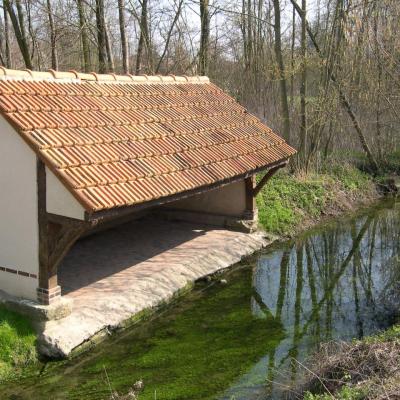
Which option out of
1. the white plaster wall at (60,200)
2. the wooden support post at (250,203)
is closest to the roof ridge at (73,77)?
the white plaster wall at (60,200)

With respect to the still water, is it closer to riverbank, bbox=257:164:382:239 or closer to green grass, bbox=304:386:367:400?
green grass, bbox=304:386:367:400

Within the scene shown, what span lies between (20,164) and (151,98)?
15.2 feet

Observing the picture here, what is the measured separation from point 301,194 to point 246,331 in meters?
8.33

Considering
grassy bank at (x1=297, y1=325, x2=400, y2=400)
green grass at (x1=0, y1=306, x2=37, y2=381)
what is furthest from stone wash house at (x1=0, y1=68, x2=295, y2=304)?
grassy bank at (x1=297, y1=325, x2=400, y2=400)

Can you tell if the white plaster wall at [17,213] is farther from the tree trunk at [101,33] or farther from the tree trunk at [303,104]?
the tree trunk at [303,104]

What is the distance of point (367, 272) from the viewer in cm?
1190

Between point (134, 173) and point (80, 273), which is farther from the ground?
point (134, 173)

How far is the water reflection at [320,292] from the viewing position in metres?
7.87

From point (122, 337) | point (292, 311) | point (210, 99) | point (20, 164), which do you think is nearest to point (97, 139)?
point (20, 164)

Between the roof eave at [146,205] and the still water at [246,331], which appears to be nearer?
the still water at [246,331]

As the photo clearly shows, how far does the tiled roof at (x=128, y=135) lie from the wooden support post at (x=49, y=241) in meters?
0.53

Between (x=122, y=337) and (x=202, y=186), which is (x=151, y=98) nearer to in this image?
(x=202, y=186)

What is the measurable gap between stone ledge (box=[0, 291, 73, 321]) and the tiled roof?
5.66 ft

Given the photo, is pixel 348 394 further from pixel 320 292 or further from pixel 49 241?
pixel 320 292
